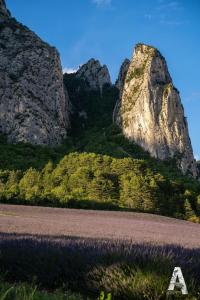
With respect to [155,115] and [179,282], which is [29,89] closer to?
[155,115]

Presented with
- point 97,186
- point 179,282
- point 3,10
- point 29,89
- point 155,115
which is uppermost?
point 3,10

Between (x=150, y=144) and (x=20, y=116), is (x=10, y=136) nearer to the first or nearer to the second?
(x=20, y=116)

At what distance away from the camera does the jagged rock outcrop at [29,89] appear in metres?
118

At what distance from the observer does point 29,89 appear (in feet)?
407

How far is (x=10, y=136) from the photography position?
375ft

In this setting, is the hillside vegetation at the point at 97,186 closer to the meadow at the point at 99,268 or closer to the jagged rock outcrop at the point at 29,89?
the jagged rock outcrop at the point at 29,89

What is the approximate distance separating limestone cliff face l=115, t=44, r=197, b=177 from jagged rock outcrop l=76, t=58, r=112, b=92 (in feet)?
106

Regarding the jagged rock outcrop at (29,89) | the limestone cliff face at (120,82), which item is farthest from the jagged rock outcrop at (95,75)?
the jagged rock outcrop at (29,89)

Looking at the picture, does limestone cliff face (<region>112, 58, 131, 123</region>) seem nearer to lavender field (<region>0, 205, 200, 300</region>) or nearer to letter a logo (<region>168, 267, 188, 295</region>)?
lavender field (<region>0, 205, 200, 300</region>)

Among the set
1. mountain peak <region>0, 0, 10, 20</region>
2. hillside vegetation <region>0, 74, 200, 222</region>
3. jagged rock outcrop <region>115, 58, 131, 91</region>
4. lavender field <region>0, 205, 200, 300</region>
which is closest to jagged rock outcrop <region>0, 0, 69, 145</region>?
mountain peak <region>0, 0, 10, 20</region>

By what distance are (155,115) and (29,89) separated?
42.5 meters

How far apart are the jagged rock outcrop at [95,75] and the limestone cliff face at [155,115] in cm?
3228

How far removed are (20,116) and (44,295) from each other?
116 metres

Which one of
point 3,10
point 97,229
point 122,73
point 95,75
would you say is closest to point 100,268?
point 97,229
